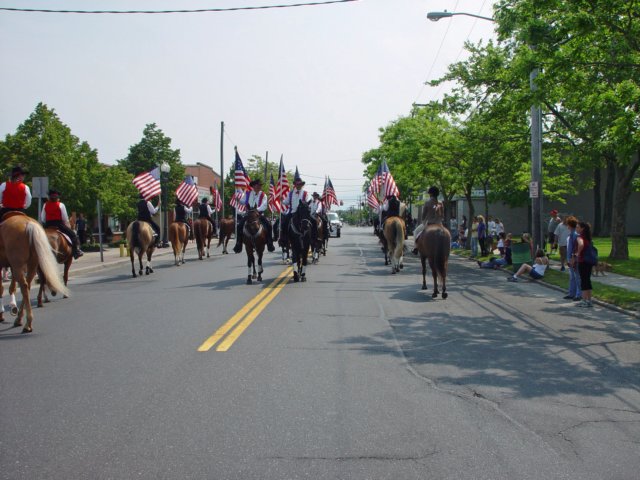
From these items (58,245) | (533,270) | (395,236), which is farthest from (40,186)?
(533,270)

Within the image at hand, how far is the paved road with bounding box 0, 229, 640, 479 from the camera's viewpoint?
4.57 metres

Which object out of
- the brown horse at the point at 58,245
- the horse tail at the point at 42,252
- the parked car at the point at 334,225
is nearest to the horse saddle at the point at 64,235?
the brown horse at the point at 58,245

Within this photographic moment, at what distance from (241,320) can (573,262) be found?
23.9 feet

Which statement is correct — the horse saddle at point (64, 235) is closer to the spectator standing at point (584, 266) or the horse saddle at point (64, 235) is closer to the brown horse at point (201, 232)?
the spectator standing at point (584, 266)

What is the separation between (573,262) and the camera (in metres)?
13.3

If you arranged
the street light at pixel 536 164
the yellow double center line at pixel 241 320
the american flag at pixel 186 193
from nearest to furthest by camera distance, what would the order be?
the yellow double center line at pixel 241 320 < the street light at pixel 536 164 < the american flag at pixel 186 193

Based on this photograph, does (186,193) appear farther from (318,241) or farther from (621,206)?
(621,206)

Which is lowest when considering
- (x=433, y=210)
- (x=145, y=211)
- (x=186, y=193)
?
(x=433, y=210)

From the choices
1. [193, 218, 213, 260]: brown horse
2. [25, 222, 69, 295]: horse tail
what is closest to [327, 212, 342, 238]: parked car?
[193, 218, 213, 260]: brown horse

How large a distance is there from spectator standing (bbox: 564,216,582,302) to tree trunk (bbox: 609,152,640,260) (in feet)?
33.1

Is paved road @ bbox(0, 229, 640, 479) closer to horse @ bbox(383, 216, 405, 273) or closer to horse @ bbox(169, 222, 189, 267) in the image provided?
horse @ bbox(383, 216, 405, 273)

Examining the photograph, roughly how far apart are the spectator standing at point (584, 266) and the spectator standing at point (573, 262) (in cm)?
32

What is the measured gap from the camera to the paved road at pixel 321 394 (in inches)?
180

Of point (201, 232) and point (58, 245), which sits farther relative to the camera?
point (201, 232)
